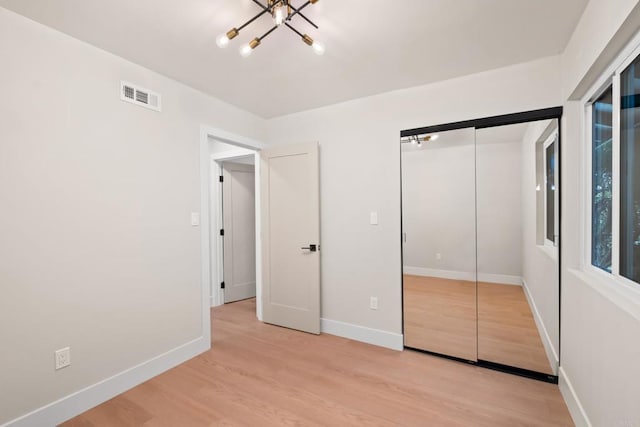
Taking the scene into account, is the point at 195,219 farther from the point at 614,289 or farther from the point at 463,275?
the point at 614,289

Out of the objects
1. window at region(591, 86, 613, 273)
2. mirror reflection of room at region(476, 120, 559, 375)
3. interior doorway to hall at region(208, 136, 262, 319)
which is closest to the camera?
window at region(591, 86, 613, 273)

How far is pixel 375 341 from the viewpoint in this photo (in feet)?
9.84

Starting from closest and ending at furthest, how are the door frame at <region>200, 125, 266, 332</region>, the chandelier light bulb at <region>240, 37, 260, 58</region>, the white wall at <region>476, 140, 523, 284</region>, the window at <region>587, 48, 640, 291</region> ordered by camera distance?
the window at <region>587, 48, 640, 291</region>
the chandelier light bulb at <region>240, 37, 260, 58</region>
the white wall at <region>476, 140, 523, 284</region>
the door frame at <region>200, 125, 266, 332</region>

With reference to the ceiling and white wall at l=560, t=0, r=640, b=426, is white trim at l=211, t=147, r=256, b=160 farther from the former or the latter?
white wall at l=560, t=0, r=640, b=426

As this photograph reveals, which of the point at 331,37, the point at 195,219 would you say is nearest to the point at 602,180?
the point at 331,37

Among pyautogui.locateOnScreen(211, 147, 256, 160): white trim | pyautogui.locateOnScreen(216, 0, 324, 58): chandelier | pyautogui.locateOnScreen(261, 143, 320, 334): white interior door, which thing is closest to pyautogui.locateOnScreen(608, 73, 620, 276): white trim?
pyautogui.locateOnScreen(216, 0, 324, 58): chandelier

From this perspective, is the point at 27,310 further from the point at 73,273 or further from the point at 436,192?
the point at 436,192

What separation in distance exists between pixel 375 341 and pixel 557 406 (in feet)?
4.81

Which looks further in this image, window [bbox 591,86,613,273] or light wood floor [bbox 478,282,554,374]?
light wood floor [bbox 478,282,554,374]

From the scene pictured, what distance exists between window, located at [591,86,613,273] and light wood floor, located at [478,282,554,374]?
1.01 metres

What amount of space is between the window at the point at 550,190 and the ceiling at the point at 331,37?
718mm

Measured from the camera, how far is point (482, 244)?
266 cm

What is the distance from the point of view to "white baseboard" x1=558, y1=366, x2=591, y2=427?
1.70 m

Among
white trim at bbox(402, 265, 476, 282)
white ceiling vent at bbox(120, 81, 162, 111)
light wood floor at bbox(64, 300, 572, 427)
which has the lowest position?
light wood floor at bbox(64, 300, 572, 427)
